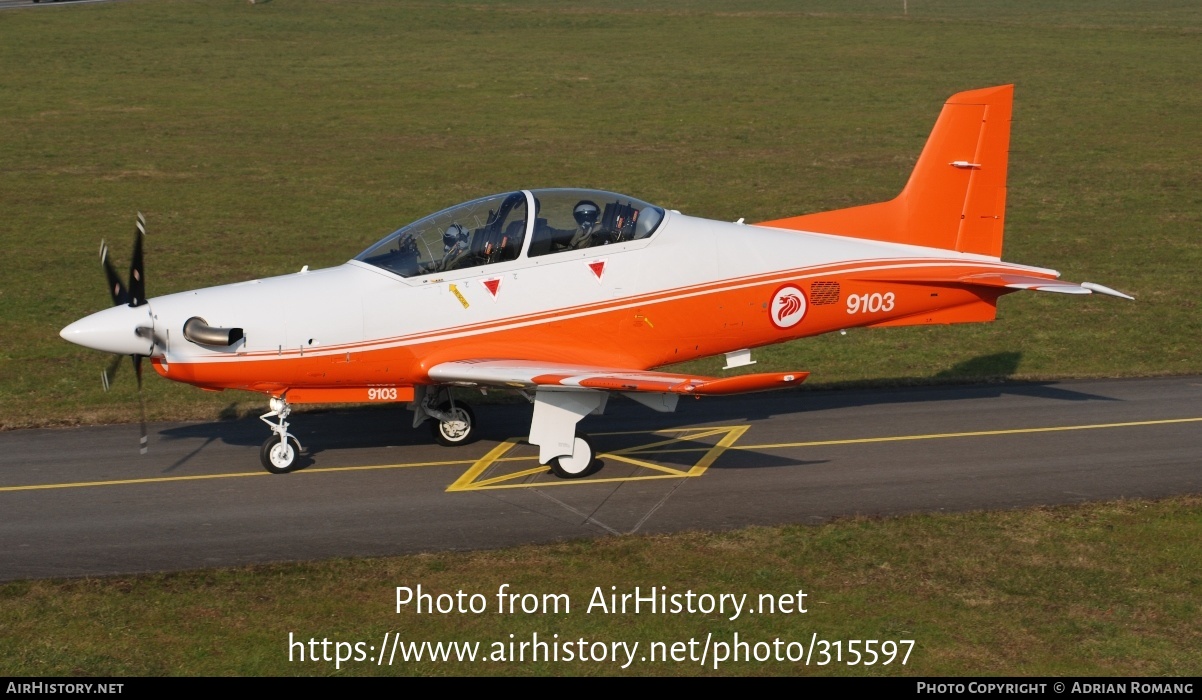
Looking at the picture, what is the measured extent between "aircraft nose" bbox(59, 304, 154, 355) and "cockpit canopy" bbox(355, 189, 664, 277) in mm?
2383

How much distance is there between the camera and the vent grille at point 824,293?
50.9ft

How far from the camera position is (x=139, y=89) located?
144 feet

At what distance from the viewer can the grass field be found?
34.6ft

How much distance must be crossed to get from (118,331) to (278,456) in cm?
230

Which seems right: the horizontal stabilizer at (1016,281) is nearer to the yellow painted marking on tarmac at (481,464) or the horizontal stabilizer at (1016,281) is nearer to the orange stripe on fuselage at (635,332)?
the orange stripe on fuselage at (635,332)

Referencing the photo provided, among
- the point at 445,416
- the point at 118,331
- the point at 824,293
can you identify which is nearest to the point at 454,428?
the point at 445,416

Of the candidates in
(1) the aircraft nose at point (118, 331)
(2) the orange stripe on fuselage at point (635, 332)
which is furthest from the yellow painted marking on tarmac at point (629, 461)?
(1) the aircraft nose at point (118, 331)

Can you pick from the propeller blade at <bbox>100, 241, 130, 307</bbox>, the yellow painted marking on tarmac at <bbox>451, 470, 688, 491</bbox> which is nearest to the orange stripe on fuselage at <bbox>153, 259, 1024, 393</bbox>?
the propeller blade at <bbox>100, 241, 130, 307</bbox>

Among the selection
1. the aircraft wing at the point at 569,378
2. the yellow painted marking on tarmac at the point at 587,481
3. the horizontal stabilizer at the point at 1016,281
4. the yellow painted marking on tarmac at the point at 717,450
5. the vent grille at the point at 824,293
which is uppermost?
the horizontal stabilizer at the point at 1016,281

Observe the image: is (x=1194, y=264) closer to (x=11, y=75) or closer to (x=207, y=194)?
(x=207, y=194)

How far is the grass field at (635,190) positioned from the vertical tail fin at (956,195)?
3028 millimetres

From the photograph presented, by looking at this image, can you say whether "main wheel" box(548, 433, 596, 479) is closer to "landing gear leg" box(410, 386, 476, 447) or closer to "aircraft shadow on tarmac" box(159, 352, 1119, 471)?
"aircraft shadow on tarmac" box(159, 352, 1119, 471)

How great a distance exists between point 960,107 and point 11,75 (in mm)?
Result: 38332

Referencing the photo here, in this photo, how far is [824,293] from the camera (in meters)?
15.6
